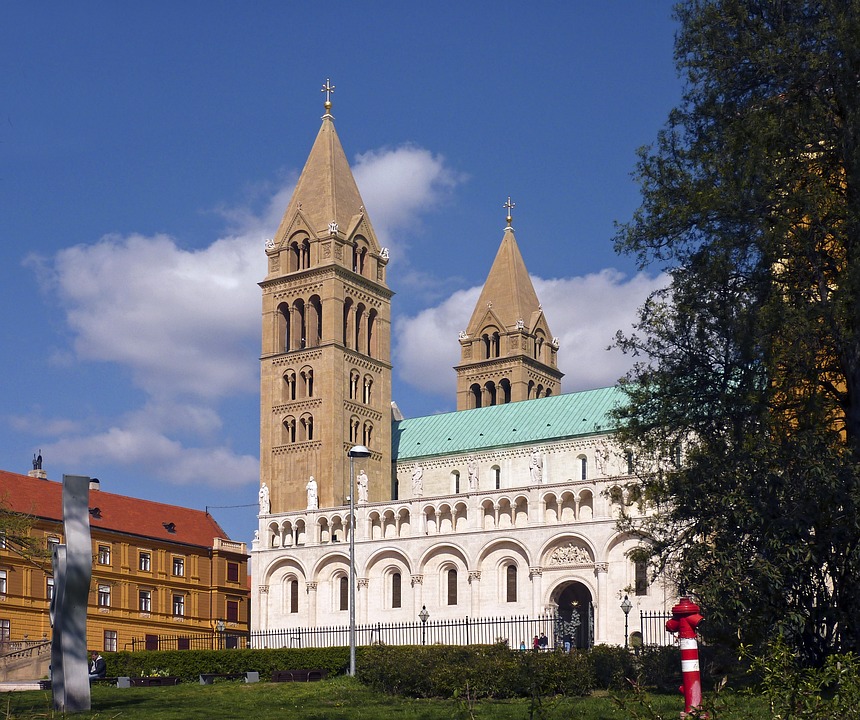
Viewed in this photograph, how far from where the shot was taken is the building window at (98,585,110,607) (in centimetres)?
6682

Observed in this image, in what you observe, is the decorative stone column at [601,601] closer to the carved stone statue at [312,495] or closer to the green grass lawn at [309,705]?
the carved stone statue at [312,495]

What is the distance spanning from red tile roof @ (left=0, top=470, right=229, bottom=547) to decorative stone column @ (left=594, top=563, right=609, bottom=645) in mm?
25227

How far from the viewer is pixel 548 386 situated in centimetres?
9812

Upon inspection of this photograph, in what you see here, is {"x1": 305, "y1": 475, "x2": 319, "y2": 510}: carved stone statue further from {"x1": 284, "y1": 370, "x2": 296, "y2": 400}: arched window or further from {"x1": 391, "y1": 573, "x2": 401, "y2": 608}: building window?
{"x1": 284, "y1": 370, "x2": 296, "y2": 400}: arched window

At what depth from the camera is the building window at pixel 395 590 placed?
72.4 metres

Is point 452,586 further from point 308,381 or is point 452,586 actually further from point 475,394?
point 475,394

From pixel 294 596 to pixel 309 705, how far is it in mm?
52717

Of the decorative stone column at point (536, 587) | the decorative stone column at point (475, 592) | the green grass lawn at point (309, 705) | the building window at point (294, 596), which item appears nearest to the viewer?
the green grass lawn at point (309, 705)

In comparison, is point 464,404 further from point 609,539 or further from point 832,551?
point 832,551

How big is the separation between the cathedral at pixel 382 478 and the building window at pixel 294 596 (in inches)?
4.8

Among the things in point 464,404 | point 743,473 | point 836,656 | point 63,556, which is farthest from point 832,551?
point 464,404

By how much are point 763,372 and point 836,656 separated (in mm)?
13898

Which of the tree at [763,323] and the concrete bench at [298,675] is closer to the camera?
the tree at [763,323]

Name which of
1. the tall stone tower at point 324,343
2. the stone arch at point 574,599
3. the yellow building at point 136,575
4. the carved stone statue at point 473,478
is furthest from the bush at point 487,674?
the tall stone tower at point 324,343
